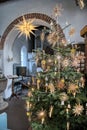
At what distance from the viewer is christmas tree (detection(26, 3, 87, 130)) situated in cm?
256

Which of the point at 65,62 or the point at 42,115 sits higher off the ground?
the point at 65,62

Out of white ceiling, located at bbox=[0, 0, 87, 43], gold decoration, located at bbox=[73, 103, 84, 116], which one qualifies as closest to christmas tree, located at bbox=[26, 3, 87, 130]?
gold decoration, located at bbox=[73, 103, 84, 116]

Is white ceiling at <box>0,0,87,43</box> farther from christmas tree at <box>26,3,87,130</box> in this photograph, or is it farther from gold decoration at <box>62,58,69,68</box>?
gold decoration at <box>62,58,69,68</box>

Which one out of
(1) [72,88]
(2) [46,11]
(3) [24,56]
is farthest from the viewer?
(3) [24,56]

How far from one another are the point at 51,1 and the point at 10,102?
4024mm

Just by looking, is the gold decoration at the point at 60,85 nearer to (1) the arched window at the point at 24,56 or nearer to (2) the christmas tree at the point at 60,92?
(2) the christmas tree at the point at 60,92

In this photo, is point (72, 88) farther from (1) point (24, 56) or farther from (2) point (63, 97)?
(1) point (24, 56)

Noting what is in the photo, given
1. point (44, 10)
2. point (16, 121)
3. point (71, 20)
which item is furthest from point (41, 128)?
point (44, 10)

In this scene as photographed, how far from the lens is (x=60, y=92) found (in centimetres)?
261

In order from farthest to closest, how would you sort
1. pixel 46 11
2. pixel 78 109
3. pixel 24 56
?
pixel 24 56 < pixel 46 11 < pixel 78 109

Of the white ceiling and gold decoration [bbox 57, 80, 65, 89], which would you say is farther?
the white ceiling

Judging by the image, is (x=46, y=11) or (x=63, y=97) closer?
(x=63, y=97)

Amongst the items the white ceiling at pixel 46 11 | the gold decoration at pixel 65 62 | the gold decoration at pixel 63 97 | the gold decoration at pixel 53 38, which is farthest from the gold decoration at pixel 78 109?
the white ceiling at pixel 46 11

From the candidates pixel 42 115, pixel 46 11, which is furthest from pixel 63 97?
pixel 46 11
